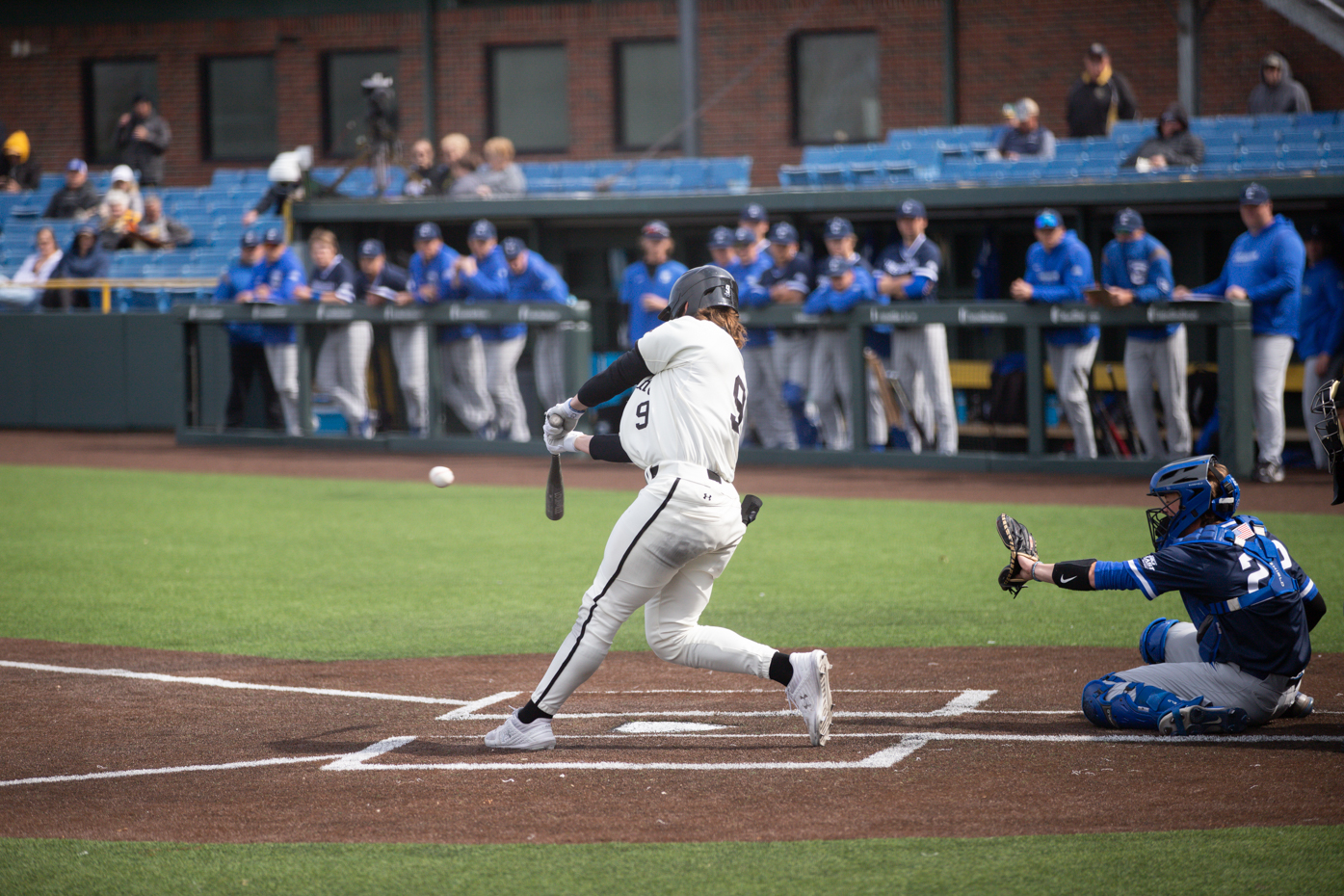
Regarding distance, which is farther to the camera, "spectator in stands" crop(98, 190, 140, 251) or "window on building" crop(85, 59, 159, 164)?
"window on building" crop(85, 59, 159, 164)

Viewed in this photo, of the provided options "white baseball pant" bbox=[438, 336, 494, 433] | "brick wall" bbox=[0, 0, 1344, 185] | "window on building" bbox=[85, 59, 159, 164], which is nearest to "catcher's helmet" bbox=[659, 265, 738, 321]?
A: "white baseball pant" bbox=[438, 336, 494, 433]

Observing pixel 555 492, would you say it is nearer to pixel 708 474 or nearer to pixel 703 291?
pixel 708 474

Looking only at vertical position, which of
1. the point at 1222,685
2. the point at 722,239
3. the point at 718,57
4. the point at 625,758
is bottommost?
the point at 625,758

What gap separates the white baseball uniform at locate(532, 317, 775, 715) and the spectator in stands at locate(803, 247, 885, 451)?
882 cm

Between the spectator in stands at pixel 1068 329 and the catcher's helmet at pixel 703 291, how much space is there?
8.17m

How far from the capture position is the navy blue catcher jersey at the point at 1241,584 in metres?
5.40

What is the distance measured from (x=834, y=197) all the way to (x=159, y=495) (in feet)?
23.6

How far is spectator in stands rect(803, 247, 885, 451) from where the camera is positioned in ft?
46.8

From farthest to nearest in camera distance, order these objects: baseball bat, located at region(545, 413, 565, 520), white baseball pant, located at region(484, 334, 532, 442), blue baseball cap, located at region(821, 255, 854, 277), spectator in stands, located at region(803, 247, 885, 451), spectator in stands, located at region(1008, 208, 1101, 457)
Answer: white baseball pant, located at region(484, 334, 532, 442)
spectator in stands, located at region(803, 247, 885, 451)
blue baseball cap, located at region(821, 255, 854, 277)
spectator in stands, located at region(1008, 208, 1101, 457)
baseball bat, located at region(545, 413, 565, 520)

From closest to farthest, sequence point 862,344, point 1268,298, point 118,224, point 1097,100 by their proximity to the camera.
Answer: point 1268,298
point 862,344
point 1097,100
point 118,224

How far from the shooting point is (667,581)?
550cm

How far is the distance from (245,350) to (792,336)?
5935 millimetres

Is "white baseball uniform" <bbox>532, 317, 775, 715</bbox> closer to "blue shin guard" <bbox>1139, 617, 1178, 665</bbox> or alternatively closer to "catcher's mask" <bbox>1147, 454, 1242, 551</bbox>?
"catcher's mask" <bbox>1147, 454, 1242, 551</bbox>

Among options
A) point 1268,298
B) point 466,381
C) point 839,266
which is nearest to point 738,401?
point 1268,298
